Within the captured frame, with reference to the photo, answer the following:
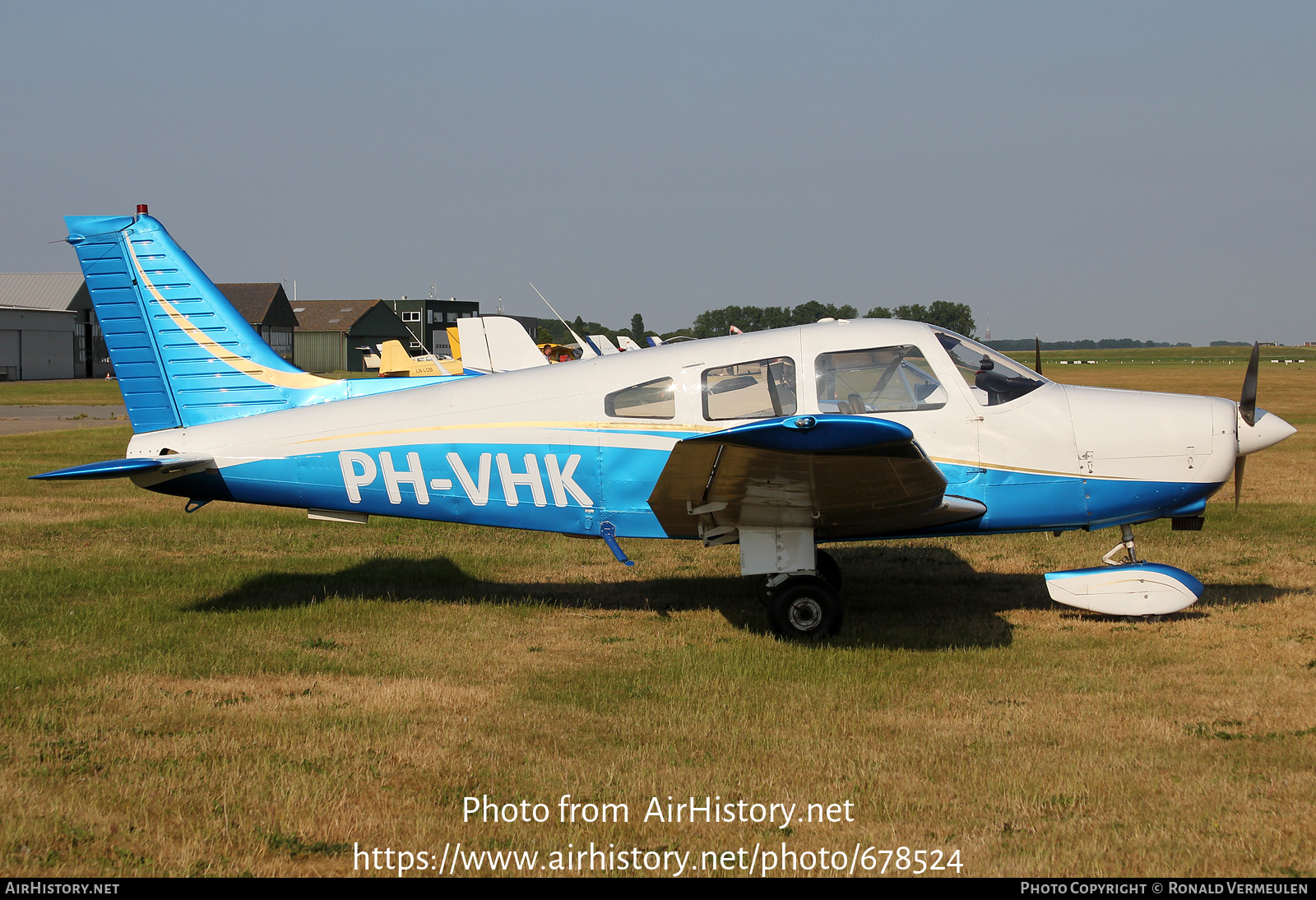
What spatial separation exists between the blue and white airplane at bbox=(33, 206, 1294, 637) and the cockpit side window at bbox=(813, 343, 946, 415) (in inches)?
0.5

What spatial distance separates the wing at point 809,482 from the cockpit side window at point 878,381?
66cm

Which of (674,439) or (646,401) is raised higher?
(646,401)

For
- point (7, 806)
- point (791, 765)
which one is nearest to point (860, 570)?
point (791, 765)

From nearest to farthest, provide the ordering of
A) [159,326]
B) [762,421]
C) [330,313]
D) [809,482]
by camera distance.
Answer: [809,482] < [762,421] < [159,326] < [330,313]

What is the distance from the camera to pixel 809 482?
6.20m

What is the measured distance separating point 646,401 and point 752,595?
237 centimetres

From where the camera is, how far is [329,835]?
4020 mm

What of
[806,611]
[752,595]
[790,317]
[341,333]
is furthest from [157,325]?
[341,333]

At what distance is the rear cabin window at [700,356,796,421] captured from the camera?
22.6ft

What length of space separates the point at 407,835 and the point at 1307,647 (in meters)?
5.93

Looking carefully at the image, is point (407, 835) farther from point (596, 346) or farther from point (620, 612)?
point (596, 346)

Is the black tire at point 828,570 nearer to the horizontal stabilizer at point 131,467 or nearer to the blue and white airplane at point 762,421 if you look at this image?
the blue and white airplane at point 762,421

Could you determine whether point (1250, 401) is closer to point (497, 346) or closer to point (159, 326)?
point (159, 326)

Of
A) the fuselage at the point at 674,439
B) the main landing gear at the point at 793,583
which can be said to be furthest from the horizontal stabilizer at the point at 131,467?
the main landing gear at the point at 793,583
